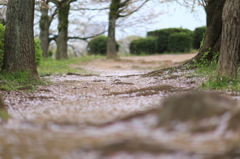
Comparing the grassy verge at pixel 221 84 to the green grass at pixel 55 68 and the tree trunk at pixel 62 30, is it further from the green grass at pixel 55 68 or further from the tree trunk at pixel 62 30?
the tree trunk at pixel 62 30

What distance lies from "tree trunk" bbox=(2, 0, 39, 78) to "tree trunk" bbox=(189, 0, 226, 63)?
6331 mm

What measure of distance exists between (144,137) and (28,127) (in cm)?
118

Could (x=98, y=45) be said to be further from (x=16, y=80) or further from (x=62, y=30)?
(x=16, y=80)

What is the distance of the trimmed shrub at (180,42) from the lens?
2763cm

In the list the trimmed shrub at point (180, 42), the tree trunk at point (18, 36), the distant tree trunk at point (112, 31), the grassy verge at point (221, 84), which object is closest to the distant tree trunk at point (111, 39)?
the distant tree trunk at point (112, 31)

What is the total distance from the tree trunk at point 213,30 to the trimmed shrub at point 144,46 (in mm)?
17997

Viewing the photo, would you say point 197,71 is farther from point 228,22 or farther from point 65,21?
point 65,21

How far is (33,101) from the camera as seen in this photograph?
247 inches

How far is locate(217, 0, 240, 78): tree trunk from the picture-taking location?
7.70 meters

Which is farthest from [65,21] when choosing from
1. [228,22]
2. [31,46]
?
[228,22]

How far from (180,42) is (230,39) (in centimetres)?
2050

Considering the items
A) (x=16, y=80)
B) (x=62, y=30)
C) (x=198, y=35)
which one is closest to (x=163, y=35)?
(x=198, y=35)

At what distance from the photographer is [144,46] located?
3023cm

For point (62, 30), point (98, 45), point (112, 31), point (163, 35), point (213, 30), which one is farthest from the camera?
point (98, 45)
